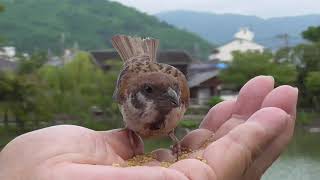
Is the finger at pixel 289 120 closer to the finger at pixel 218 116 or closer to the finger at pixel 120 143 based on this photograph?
the finger at pixel 218 116

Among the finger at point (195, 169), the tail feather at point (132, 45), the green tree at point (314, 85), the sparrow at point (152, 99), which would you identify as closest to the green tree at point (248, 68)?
the green tree at point (314, 85)

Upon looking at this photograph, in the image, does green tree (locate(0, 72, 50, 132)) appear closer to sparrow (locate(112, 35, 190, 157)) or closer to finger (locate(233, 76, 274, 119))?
sparrow (locate(112, 35, 190, 157))

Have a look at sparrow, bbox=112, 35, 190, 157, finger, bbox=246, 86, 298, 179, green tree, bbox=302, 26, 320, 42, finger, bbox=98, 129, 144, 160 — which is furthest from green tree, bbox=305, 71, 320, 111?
finger, bbox=246, 86, 298, 179

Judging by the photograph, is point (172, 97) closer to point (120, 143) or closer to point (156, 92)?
point (156, 92)

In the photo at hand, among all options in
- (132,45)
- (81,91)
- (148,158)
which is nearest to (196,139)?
(148,158)

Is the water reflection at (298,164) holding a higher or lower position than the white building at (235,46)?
higher
